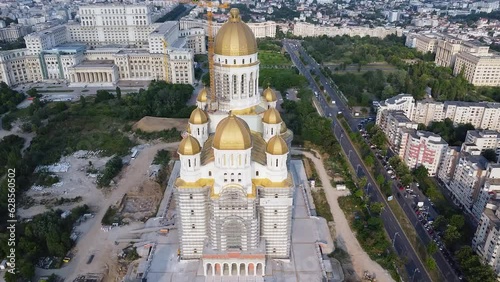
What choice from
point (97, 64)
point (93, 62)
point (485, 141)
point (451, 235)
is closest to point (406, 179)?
point (451, 235)

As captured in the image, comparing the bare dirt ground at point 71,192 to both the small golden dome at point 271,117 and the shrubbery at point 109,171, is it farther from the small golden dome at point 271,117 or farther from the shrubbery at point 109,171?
the small golden dome at point 271,117

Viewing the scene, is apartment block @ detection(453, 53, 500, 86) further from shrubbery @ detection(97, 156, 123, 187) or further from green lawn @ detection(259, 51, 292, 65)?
shrubbery @ detection(97, 156, 123, 187)

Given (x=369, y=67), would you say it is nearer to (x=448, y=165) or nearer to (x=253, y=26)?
(x=253, y=26)

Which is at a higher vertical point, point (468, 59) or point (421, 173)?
point (468, 59)

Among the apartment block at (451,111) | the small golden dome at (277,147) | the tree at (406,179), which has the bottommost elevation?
the tree at (406,179)

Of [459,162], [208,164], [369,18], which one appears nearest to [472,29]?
[369,18]

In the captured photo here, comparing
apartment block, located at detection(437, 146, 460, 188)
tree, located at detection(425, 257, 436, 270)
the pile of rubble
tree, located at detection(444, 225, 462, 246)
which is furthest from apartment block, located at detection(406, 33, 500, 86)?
the pile of rubble

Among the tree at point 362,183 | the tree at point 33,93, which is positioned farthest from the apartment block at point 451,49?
the tree at point 33,93
